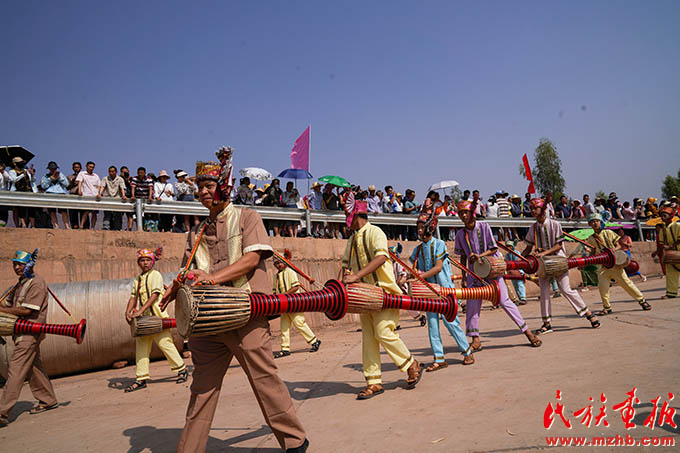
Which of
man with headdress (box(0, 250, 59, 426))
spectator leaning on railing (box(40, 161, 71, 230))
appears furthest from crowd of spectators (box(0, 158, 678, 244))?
man with headdress (box(0, 250, 59, 426))

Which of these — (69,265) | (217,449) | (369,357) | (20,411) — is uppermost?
(69,265)

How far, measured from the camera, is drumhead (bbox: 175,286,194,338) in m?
3.16

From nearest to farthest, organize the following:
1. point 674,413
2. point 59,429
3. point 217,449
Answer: point 674,413 → point 217,449 → point 59,429

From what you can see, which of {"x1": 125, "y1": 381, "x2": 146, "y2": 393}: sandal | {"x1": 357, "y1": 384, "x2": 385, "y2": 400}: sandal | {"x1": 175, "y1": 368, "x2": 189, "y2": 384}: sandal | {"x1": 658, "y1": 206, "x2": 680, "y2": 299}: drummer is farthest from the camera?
{"x1": 658, "y1": 206, "x2": 680, "y2": 299}: drummer

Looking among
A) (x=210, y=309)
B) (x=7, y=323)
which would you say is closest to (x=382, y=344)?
(x=210, y=309)

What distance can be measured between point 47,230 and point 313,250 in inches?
235

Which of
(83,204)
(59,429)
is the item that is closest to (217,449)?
(59,429)

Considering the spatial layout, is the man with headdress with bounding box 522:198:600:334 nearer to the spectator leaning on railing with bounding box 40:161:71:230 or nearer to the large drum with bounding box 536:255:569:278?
the large drum with bounding box 536:255:569:278

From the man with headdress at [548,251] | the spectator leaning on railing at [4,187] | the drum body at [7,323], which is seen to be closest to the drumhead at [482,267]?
the man with headdress at [548,251]

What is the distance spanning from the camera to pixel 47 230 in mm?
9008

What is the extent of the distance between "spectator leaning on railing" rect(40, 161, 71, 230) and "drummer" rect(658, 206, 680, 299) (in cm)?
1246

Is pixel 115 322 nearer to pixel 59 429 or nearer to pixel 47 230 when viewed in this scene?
pixel 47 230

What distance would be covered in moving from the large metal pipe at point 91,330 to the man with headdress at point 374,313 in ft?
17.0

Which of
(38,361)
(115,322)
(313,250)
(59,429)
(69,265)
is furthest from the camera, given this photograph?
(313,250)
